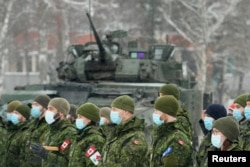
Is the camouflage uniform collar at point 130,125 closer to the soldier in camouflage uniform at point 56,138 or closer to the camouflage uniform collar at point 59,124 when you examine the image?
the soldier in camouflage uniform at point 56,138

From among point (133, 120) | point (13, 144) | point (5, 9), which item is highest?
point (5, 9)

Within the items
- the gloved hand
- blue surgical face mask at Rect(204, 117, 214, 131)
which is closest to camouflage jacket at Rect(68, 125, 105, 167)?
the gloved hand

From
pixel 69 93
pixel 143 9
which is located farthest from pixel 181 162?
pixel 143 9

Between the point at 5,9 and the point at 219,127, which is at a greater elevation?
the point at 5,9

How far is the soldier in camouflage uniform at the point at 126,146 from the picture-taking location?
22.8ft

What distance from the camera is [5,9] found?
2877 cm

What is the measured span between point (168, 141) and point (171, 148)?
9 cm

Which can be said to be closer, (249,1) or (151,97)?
(151,97)

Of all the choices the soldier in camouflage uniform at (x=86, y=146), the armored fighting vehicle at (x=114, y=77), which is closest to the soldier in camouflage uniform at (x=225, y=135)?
the soldier in camouflage uniform at (x=86, y=146)

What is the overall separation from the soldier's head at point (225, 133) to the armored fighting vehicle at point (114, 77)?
581 centimetres

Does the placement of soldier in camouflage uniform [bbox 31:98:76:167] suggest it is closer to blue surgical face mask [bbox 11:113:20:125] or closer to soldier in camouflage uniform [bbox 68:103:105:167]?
soldier in camouflage uniform [bbox 68:103:105:167]

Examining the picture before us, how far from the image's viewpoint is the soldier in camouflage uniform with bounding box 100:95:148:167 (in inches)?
273

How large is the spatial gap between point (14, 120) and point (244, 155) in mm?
5095

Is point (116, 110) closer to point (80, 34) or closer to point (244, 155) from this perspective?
point (244, 155)
